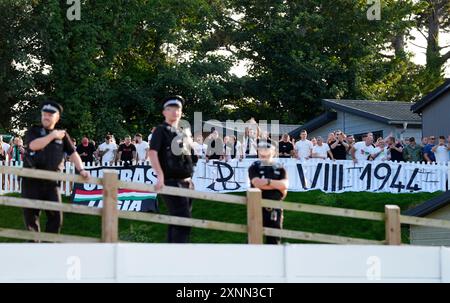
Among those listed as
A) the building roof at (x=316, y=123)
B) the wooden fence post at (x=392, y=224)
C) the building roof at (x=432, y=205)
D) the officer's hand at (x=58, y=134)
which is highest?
the building roof at (x=316, y=123)

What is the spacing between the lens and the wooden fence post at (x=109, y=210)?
35.6 feet

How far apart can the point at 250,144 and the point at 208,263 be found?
697 inches

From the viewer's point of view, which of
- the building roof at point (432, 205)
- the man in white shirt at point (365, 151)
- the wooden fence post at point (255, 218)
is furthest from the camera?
the man in white shirt at point (365, 151)

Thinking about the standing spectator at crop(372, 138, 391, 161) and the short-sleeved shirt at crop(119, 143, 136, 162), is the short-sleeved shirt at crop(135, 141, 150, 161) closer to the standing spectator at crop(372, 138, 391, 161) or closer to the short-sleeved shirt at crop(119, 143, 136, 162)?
the short-sleeved shirt at crop(119, 143, 136, 162)

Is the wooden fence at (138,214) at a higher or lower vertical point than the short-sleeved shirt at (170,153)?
lower

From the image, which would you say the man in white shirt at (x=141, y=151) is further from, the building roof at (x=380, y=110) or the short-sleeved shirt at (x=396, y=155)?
the building roof at (x=380, y=110)

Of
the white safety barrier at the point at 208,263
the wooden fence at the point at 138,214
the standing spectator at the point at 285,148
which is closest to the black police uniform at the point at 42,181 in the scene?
the wooden fence at the point at 138,214

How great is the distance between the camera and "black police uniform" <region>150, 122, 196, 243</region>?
38.0 feet

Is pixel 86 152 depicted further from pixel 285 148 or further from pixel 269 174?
pixel 269 174

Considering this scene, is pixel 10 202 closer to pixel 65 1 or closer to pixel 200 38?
pixel 65 1

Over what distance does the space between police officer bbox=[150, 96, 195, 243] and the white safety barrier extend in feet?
3.67

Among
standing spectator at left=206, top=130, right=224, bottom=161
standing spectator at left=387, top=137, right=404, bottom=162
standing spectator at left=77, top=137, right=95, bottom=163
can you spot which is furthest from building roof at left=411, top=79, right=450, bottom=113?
standing spectator at left=77, top=137, right=95, bottom=163

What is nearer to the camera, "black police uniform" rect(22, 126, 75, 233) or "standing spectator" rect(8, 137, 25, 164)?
"black police uniform" rect(22, 126, 75, 233)

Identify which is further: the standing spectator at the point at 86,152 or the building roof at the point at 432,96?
the building roof at the point at 432,96
